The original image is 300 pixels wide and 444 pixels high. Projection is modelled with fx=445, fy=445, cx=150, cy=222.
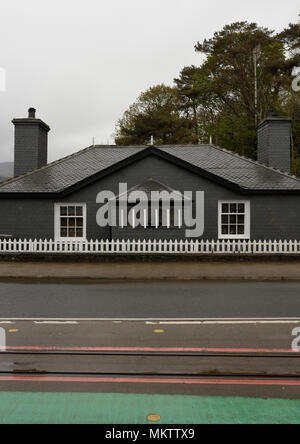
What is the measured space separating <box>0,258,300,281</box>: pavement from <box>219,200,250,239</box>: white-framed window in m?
2.96

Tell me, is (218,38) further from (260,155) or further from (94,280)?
(94,280)

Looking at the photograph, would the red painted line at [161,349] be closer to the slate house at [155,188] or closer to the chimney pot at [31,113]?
the slate house at [155,188]

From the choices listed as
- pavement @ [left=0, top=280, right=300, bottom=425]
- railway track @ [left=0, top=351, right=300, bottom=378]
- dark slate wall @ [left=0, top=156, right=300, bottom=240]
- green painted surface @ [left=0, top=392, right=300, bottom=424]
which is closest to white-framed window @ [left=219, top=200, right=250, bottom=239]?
dark slate wall @ [left=0, top=156, right=300, bottom=240]

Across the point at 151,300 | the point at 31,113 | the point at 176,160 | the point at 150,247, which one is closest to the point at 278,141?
the point at 176,160

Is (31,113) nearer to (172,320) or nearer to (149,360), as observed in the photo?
(172,320)

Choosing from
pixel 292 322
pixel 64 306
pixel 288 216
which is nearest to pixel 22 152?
pixel 288 216

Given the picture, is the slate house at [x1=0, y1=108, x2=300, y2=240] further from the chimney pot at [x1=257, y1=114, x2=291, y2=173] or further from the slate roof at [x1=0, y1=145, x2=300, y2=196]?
the chimney pot at [x1=257, y1=114, x2=291, y2=173]

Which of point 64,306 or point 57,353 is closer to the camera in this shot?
point 57,353

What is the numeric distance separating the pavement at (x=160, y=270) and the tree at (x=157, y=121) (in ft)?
106

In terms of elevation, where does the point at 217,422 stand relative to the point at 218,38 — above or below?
below

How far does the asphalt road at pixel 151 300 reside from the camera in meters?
9.17

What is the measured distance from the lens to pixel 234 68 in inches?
1598

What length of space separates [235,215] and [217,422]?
16.5 m

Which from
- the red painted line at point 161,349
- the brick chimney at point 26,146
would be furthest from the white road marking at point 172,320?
the brick chimney at point 26,146
